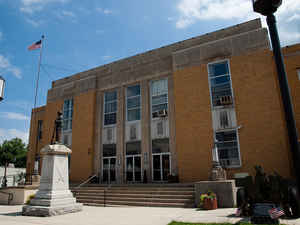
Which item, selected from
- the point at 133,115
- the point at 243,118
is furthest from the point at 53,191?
the point at 243,118

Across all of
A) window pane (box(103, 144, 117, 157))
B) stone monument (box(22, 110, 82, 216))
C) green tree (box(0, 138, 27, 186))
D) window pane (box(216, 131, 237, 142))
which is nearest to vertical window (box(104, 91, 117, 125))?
window pane (box(103, 144, 117, 157))

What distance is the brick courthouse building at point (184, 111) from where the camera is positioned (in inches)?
597

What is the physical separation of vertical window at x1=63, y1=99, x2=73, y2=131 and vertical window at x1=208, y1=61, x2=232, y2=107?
47.1ft

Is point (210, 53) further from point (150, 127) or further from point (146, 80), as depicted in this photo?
point (150, 127)

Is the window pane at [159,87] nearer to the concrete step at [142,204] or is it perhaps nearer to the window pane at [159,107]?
the window pane at [159,107]

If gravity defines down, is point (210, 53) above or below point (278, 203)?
above

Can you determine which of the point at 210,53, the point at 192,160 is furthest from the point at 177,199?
the point at 210,53

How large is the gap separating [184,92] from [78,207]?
11.0m

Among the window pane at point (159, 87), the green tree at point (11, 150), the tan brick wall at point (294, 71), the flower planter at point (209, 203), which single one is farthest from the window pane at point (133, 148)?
the green tree at point (11, 150)

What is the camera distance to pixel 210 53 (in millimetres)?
17797

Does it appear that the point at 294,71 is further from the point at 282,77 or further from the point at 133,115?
the point at 282,77

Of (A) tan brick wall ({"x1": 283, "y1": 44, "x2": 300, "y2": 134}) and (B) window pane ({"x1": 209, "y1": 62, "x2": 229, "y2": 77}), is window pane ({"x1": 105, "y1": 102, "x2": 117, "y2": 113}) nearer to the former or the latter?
(B) window pane ({"x1": 209, "y1": 62, "x2": 229, "y2": 77})

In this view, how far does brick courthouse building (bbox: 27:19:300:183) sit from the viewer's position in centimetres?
1516

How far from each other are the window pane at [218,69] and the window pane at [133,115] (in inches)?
269
